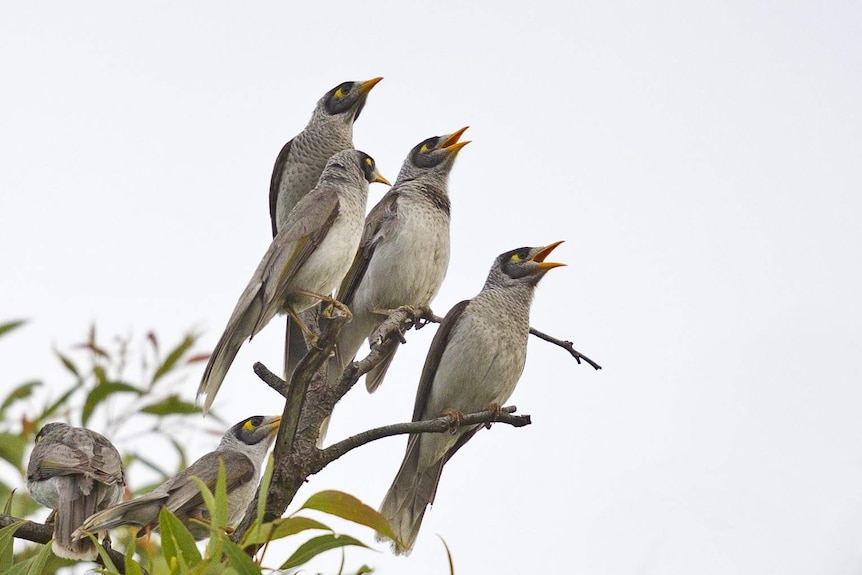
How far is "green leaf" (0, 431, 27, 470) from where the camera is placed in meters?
4.51

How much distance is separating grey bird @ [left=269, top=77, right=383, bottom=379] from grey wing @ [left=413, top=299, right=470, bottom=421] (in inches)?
44.4

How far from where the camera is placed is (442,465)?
5.97 metres

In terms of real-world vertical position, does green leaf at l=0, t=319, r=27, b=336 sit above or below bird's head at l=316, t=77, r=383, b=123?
below

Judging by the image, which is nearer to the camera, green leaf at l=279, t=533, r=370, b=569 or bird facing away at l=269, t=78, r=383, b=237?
green leaf at l=279, t=533, r=370, b=569

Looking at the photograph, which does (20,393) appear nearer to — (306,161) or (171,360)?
(171,360)

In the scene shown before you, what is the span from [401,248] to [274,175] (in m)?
1.07

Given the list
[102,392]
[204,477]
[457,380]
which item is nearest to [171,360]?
[102,392]

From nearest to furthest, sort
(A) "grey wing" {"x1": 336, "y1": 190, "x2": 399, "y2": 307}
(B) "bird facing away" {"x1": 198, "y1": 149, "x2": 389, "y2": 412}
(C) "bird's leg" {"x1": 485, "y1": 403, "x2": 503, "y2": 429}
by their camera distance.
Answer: (C) "bird's leg" {"x1": 485, "y1": 403, "x2": 503, "y2": 429}
(B) "bird facing away" {"x1": 198, "y1": 149, "x2": 389, "y2": 412}
(A) "grey wing" {"x1": 336, "y1": 190, "x2": 399, "y2": 307}

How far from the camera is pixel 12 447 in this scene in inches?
178

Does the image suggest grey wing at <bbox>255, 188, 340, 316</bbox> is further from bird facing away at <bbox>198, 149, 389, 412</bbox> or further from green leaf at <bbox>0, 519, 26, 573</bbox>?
green leaf at <bbox>0, 519, 26, 573</bbox>

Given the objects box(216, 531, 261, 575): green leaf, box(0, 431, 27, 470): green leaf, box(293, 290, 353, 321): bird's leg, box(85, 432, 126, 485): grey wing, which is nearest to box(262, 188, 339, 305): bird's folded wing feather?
box(293, 290, 353, 321): bird's leg

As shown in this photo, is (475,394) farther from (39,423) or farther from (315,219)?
(39,423)

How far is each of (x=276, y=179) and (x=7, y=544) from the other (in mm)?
3552

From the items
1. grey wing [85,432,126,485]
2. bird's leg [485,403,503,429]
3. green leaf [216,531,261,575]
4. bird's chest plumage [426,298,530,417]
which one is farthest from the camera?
bird's chest plumage [426,298,530,417]
